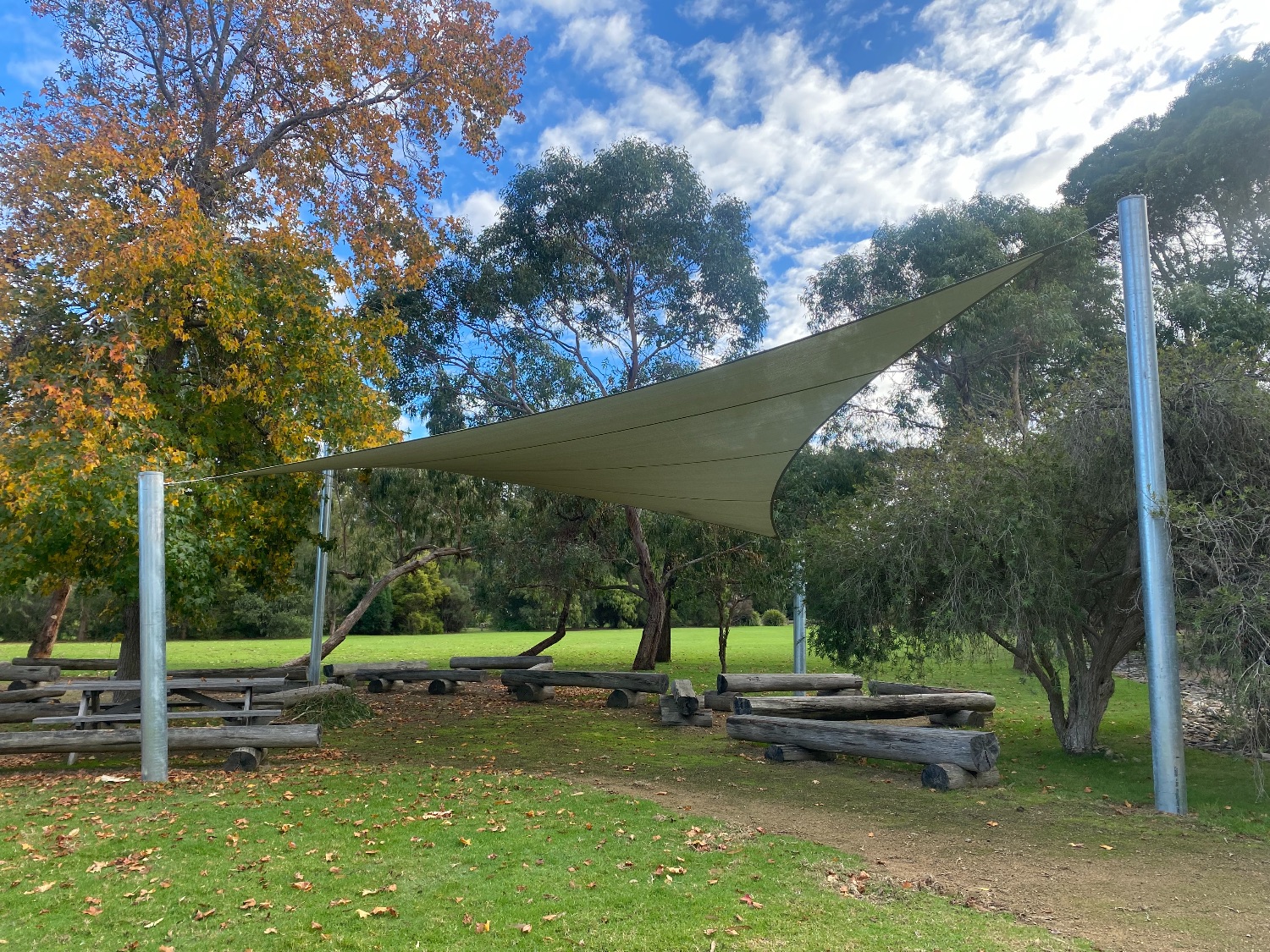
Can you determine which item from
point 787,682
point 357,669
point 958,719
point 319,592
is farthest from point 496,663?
point 958,719

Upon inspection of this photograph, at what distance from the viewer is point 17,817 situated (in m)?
4.52

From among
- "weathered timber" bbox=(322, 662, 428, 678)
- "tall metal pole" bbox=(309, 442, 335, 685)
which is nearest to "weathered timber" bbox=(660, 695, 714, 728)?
"tall metal pole" bbox=(309, 442, 335, 685)

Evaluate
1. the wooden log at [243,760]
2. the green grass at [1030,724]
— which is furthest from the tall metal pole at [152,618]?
the green grass at [1030,724]

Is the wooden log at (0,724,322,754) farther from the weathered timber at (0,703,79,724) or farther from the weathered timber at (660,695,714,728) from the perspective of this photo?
the weathered timber at (660,695,714,728)

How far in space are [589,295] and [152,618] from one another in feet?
35.2

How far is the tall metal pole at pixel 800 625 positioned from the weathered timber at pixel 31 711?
715 cm

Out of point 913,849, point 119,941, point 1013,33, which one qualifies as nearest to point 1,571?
point 119,941

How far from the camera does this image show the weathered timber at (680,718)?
334 inches

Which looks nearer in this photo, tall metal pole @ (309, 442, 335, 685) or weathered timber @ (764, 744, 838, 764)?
weathered timber @ (764, 744, 838, 764)

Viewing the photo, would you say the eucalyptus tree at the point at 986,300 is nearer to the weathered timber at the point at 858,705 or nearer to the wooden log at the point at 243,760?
the weathered timber at the point at 858,705

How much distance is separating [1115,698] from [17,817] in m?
12.5

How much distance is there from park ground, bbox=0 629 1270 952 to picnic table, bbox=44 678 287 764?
1.23 ft

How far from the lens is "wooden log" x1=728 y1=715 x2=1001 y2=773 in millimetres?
5558

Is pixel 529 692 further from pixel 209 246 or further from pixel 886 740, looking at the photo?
pixel 209 246
